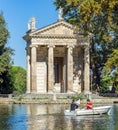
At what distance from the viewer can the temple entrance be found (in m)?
102

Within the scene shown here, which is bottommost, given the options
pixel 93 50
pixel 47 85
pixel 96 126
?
pixel 96 126

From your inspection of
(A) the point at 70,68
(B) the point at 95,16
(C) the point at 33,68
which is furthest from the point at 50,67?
(B) the point at 95,16

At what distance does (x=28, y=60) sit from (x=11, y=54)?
8402mm

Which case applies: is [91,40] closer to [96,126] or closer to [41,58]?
[41,58]

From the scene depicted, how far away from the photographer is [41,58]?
329 feet

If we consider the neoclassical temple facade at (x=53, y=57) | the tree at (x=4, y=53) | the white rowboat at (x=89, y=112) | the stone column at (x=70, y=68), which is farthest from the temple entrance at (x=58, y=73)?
the white rowboat at (x=89, y=112)

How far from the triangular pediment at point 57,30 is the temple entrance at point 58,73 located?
8997 mm

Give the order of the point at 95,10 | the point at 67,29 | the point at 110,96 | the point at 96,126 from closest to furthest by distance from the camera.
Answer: the point at 96,126, the point at 95,10, the point at 110,96, the point at 67,29

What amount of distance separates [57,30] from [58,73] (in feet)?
39.3

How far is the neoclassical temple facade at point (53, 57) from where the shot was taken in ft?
310

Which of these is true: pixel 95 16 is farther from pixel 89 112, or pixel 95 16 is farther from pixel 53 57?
pixel 53 57

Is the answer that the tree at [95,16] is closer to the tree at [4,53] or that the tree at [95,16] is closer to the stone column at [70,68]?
the stone column at [70,68]

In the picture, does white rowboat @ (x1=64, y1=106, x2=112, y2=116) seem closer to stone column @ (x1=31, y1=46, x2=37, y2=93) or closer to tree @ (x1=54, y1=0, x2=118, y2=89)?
tree @ (x1=54, y1=0, x2=118, y2=89)

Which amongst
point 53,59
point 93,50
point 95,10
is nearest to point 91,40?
point 93,50
